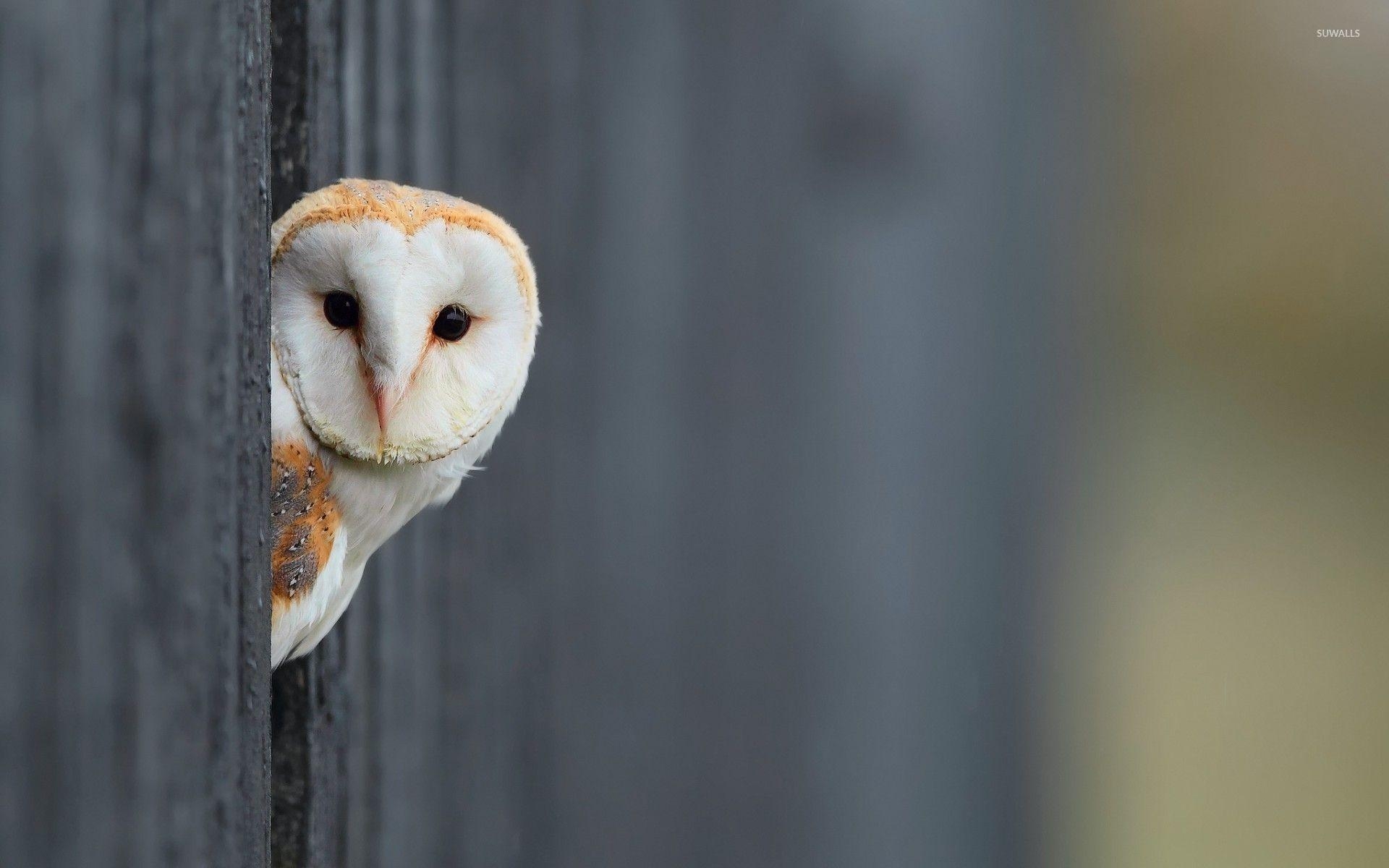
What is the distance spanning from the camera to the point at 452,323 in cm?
57

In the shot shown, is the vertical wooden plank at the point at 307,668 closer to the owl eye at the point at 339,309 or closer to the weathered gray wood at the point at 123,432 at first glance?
the owl eye at the point at 339,309

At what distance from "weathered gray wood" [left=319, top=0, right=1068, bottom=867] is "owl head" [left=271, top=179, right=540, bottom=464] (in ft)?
0.11

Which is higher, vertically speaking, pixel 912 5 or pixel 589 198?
pixel 912 5

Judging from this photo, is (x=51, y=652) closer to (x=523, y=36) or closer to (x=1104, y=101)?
(x=523, y=36)

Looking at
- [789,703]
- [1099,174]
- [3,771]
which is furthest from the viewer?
[1099,174]

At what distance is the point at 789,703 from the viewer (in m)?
0.64

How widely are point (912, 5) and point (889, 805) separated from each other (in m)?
0.49

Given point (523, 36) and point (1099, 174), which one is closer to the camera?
point (523, 36)

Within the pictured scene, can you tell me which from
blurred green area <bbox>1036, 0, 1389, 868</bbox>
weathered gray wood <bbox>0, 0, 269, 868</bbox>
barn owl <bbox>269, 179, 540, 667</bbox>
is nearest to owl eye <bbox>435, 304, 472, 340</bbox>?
barn owl <bbox>269, 179, 540, 667</bbox>

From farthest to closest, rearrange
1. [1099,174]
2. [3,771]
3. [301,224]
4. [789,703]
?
[1099,174]
[789,703]
[301,224]
[3,771]

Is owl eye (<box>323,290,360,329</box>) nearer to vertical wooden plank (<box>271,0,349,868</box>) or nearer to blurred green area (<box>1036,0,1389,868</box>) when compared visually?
vertical wooden plank (<box>271,0,349,868</box>)

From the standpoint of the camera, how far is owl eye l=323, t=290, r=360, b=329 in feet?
1.71

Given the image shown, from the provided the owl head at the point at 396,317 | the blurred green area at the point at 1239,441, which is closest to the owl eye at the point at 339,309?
the owl head at the point at 396,317

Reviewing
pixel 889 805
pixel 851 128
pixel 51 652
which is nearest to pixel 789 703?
pixel 889 805
